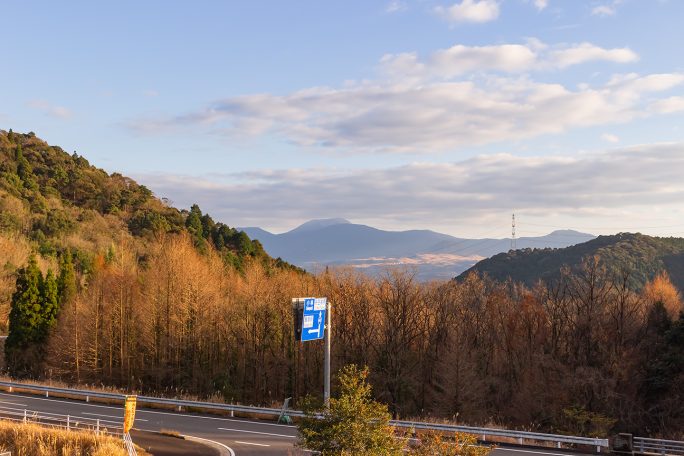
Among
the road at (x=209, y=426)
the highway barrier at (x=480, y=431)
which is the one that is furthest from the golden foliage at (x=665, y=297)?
the road at (x=209, y=426)

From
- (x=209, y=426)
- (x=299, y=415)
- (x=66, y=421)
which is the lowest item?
(x=209, y=426)

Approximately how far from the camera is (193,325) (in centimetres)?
5053

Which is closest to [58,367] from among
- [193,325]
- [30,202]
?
[193,325]

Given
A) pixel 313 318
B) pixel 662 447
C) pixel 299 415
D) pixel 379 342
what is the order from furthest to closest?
pixel 379 342
pixel 299 415
pixel 662 447
pixel 313 318

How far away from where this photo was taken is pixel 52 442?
79.8 feet

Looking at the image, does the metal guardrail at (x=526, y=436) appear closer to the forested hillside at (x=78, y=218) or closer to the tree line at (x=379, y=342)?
the tree line at (x=379, y=342)

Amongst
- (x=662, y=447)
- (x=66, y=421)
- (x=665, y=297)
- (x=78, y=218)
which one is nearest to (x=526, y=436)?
(x=662, y=447)

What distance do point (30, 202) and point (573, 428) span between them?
→ 90.3 metres

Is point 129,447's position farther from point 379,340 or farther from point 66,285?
point 66,285

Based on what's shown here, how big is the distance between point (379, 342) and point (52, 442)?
30536 mm

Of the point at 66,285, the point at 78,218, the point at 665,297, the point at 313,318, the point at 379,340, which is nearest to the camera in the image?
the point at 313,318

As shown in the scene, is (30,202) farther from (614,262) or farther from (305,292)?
(614,262)

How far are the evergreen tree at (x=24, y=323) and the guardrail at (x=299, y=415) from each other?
14.5 metres

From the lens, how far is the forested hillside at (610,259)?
288 feet
